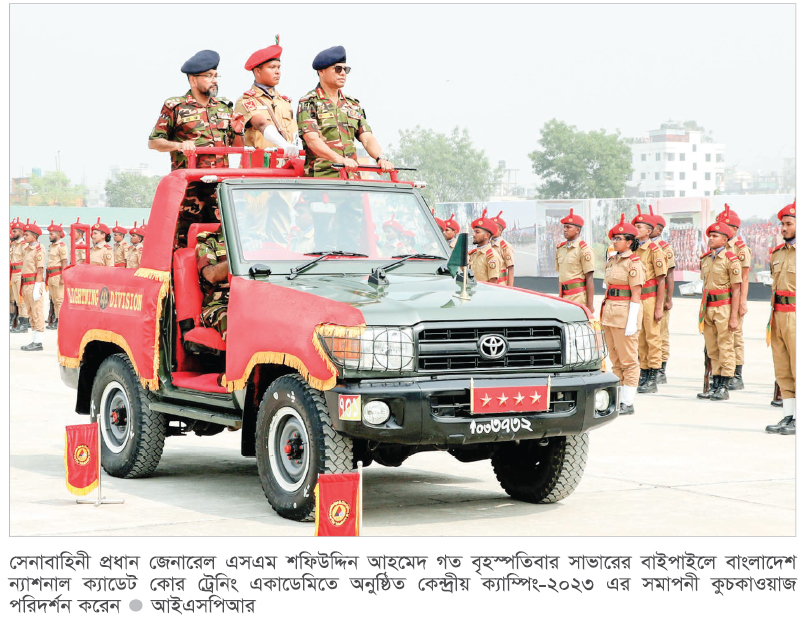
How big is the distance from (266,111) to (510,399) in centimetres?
401

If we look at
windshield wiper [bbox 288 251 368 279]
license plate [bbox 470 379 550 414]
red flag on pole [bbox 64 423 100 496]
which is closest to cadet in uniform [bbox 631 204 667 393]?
windshield wiper [bbox 288 251 368 279]

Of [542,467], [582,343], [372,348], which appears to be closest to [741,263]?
[542,467]

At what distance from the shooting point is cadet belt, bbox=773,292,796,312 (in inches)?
463

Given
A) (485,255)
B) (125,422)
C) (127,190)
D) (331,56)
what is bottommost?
(125,422)

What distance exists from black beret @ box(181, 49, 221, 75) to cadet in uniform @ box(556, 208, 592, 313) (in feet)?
19.9

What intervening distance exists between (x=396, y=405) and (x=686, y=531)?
1919mm

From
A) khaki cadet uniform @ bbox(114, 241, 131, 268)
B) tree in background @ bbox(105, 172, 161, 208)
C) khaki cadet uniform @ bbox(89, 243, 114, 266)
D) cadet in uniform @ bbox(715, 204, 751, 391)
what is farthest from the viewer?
tree in background @ bbox(105, 172, 161, 208)

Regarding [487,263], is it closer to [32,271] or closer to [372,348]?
[32,271]

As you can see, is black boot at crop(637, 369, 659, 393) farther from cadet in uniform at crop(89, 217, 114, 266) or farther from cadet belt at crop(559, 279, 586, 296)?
cadet in uniform at crop(89, 217, 114, 266)

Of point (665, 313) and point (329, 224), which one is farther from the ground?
point (329, 224)

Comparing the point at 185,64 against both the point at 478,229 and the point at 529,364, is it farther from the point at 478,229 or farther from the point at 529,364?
the point at 478,229

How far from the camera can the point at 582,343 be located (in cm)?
770

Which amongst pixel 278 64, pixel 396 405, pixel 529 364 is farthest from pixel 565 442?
pixel 278 64

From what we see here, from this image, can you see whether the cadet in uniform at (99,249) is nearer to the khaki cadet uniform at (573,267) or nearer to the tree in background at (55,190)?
the khaki cadet uniform at (573,267)
